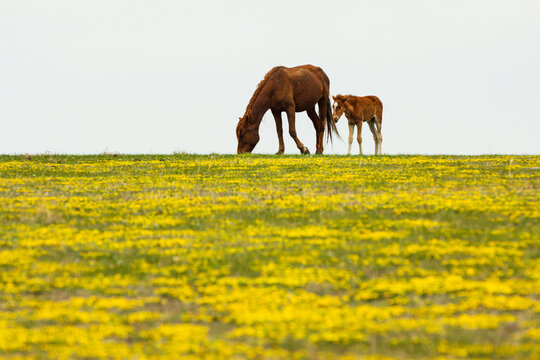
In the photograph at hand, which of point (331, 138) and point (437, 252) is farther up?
point (331, 138)

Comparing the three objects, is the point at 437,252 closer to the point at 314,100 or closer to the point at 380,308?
the point at 380,308

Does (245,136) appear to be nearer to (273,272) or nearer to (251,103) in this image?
(251,103)

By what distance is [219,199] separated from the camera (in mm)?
15172

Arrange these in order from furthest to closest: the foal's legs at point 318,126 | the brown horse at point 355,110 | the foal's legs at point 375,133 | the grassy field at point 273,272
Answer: the foal's legs at point 375,133 < the foal's legs at point 318,126 < the brown horse at point 355,110 < the grassy field at point 273,272

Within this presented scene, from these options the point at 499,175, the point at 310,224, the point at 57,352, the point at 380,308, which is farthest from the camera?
the point at 499,175

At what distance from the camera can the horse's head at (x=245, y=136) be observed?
1270 inches

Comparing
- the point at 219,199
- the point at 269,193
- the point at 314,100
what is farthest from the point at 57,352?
the point at 314,100

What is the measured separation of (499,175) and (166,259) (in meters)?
13.3

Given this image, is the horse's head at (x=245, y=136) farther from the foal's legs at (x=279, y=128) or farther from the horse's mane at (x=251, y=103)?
the foal's legs at (x=279, y=128)

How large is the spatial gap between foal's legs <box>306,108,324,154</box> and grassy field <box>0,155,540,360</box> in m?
17.8

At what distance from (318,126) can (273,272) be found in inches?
1059

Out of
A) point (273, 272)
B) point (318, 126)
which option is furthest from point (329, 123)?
point (273, 272)

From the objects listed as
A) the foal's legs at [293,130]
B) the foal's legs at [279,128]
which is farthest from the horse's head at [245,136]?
the foal's legs at [293,130]

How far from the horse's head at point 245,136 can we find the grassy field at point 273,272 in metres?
14.9
